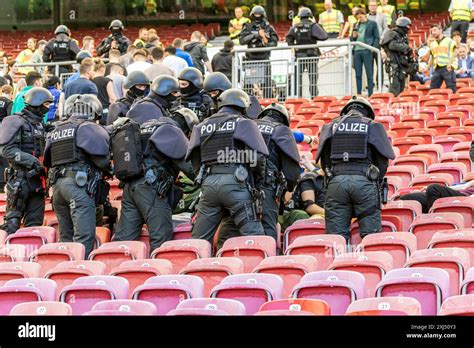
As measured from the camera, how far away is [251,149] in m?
12.3

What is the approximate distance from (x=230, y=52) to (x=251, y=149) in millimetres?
9365

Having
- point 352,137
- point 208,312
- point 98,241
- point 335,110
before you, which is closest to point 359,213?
point 352,137

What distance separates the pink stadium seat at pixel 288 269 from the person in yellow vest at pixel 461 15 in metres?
15.2

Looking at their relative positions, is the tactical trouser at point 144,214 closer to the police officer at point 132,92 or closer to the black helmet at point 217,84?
the black helmet at point 217,84

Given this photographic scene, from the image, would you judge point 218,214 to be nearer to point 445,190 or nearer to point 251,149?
point 251,149

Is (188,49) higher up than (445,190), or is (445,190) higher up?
(188,49)

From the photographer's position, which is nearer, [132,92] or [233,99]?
[233,99]

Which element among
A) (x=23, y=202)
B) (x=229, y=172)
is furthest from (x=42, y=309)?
(x=23, y=202)

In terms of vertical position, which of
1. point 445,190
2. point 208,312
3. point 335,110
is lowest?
point 208,312

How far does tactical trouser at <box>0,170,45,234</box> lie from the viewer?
13.8m

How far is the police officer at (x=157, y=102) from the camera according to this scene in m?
13.6

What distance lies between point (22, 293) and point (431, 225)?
3709mm

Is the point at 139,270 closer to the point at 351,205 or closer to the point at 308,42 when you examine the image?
the point at 351,205

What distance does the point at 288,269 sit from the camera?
34.5ft
